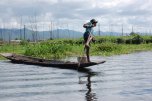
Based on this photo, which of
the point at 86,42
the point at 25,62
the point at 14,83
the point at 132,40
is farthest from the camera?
the point at 132,40

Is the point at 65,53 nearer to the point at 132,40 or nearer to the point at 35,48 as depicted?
the point at 35,48

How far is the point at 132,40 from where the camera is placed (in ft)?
Result: 194

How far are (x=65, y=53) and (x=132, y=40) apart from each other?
84.9 feet

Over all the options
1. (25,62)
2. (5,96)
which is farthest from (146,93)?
(25,62)

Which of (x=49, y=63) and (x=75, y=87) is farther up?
(x=49, y=63)

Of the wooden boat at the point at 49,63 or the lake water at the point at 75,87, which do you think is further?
the wooden boat at the point at 49,63

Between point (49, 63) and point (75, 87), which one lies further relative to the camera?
point (49, 63)

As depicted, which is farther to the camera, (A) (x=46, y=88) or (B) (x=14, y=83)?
(B) (x=14, y=83)

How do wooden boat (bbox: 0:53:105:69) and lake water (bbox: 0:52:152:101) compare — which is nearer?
lake water (bbox: 0:52:152:101)

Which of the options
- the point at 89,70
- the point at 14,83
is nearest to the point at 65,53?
the point at 89,70

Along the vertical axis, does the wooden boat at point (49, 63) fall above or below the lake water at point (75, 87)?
above

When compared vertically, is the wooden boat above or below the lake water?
above

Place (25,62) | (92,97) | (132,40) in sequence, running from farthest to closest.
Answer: (132,40) → (25,62) → (92,97)

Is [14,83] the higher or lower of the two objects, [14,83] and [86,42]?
the lower
